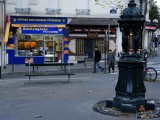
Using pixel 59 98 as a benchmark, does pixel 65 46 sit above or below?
above

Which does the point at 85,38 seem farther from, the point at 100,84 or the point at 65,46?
the point at 100,84

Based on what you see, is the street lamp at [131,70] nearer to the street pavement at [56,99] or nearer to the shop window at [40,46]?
the street pavement at [56,99]

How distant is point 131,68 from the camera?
10.4m

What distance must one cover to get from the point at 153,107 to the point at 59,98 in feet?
11.9

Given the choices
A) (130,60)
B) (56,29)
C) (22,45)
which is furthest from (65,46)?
(130,60)

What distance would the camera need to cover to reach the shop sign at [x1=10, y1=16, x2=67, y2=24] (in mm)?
30359

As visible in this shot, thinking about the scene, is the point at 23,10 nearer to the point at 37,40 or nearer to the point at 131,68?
the point at 37,40

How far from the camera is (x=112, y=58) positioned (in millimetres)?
23062

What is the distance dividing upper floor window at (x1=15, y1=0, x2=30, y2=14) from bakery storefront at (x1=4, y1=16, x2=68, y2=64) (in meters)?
0.57

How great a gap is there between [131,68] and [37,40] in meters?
21.8

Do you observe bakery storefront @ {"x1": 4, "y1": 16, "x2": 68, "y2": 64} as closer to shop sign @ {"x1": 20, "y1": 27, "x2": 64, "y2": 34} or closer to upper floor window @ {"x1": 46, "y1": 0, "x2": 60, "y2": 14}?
shop sign @ {"x1": 20, "y1": 27, "x2": 64, "y2": 34}

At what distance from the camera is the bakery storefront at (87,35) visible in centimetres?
3125

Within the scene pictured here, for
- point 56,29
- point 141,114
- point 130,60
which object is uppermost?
point 56,29

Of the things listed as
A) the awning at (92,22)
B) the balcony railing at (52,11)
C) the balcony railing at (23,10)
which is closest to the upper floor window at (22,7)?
the balcony railing at (23,10)
